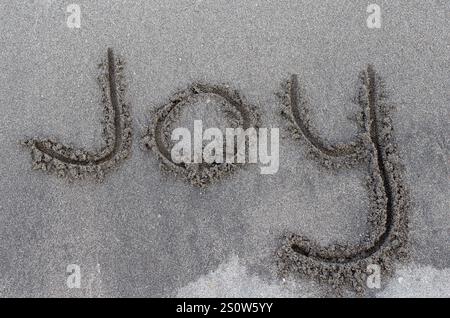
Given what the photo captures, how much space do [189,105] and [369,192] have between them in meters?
1.35

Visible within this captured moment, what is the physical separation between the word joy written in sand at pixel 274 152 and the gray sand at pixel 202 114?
0.19ft

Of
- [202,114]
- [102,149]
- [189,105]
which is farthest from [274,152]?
[102,149]

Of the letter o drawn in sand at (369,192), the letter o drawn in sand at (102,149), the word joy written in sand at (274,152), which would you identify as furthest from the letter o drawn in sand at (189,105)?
the letter o drawn in sand at (369,192)

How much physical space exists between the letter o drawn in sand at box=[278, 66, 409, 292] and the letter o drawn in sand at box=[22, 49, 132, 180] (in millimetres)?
1123

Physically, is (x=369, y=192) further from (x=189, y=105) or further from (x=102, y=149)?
(x=102, y=149)

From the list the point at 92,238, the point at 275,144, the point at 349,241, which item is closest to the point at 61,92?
the point at 92,238

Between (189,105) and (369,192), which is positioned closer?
(369,192)

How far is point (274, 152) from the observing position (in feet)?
12.1

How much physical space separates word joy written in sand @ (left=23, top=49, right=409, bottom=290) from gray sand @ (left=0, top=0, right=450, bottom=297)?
Answer: 0.19 ft

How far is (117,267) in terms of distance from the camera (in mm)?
3592

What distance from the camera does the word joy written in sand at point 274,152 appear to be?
3.57m

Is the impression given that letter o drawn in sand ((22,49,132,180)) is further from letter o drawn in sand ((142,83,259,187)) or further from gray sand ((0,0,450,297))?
letter o drawn in sand ((142,83,259,187))

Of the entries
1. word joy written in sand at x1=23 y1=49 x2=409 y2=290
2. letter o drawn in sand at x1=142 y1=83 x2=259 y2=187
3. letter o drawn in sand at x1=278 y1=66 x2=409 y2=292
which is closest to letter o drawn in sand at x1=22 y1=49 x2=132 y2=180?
word joy written in sand at x1=23 y1=49 x2=409 y2=290

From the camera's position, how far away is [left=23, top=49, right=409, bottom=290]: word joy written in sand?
3.57 meters
